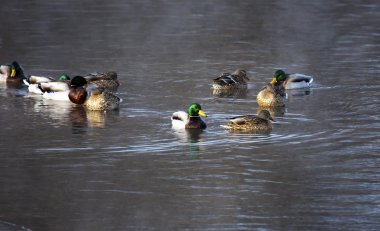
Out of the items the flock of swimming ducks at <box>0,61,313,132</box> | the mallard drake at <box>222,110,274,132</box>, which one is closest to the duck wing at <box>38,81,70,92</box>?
the flock of swimming ducks at <box>0,61,313,132</box>

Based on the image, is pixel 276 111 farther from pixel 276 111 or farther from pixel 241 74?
pixel 241 74

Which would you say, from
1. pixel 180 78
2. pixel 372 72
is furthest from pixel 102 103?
pixel 372 72

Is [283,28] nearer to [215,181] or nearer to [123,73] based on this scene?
[123,73]

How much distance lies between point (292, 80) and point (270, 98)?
2.32 m

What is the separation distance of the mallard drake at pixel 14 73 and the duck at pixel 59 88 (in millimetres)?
1765

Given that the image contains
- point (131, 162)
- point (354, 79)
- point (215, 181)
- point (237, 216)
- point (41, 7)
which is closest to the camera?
point (237, 216)

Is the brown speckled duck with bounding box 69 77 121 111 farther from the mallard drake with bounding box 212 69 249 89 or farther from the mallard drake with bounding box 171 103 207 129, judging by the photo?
the mallard drake with bounding box 212 69 249 89

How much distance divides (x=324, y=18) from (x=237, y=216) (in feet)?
66.4

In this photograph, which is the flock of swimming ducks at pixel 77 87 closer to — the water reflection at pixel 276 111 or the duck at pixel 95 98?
the duck at pixel 95 98

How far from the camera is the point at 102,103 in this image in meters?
18.2

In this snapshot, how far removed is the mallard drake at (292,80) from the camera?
66.8ft

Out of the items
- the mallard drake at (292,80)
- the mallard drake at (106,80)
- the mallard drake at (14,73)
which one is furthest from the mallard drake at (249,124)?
the mallard drake at (14,73)

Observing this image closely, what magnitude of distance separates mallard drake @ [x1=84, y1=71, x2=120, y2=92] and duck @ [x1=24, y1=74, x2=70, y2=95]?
515 mm

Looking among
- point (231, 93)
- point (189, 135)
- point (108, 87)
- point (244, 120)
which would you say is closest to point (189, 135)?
point (189, 135)
